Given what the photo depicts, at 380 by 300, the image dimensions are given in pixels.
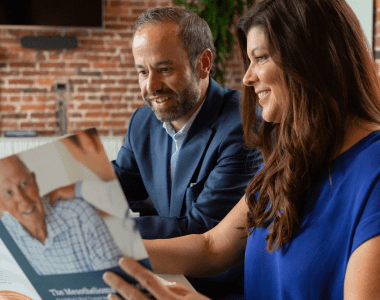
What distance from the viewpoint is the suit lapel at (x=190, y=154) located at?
146 cm

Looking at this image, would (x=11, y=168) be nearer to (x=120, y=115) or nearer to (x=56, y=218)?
(x=56, y=218)

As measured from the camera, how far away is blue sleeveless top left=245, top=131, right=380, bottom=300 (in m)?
0.70

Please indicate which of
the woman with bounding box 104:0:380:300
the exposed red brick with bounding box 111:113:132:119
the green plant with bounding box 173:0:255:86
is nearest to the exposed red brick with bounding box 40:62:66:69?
the exposed red brick with bounding box 111:113:132:119

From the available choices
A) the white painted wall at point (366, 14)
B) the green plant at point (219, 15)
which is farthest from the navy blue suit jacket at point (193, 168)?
the green plant at point (219, 15)

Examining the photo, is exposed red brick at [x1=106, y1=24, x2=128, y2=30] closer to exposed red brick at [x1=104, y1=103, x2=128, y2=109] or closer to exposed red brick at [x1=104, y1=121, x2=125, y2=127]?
exposed red brick at [x1=104, y1=103, x2=128, y2=109]

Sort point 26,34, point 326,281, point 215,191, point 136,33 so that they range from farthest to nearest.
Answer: point 26,34 < point 136,33 < point 215,191 < point 326,281

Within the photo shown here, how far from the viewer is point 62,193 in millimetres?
547

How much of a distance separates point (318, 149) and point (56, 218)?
1.68 feet

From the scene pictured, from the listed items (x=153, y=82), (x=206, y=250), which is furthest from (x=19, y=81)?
(x=206, y=250)

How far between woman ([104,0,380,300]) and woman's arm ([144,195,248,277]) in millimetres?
190

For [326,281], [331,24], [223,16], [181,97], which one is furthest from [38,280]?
[223,16]

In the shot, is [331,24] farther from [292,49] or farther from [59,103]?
[59,103]

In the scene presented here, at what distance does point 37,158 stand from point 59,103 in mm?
3465

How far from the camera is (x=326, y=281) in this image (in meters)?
0.76
